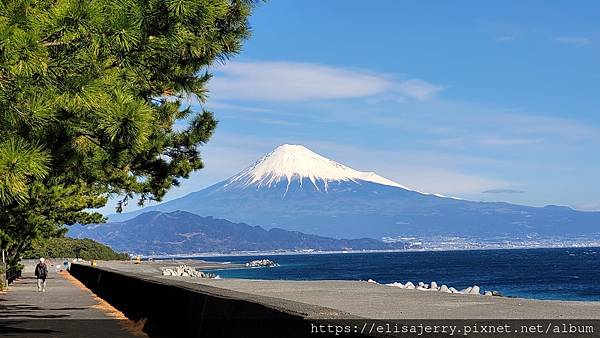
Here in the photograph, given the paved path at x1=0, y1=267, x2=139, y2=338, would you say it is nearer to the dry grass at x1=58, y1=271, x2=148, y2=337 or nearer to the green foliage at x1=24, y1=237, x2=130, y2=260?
the dry grass at x1=58, y1=271, x2=148, y2=337

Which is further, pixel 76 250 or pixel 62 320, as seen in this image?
pixel 76 250

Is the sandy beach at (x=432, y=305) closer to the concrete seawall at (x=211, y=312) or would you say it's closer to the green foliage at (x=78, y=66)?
the concrete seawall at (x=211, y=312)

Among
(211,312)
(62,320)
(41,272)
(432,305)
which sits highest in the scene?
(41,272)

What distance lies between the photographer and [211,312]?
12812mm

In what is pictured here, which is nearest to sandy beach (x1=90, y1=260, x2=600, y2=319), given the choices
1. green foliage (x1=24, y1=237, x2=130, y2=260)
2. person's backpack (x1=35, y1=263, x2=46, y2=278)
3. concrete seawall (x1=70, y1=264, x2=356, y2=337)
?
concrete seawall (x1=70, y1=264, x2=356, y2=337)

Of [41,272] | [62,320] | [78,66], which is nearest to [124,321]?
[62,320]

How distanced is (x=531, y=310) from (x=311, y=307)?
9.89m

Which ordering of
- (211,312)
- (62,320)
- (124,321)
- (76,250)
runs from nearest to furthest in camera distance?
1. (211,312)
2. (124,321)
3. (62,320)
4. (76,250)

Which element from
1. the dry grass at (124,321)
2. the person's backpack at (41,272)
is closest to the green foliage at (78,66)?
the dry grass at (124,321)

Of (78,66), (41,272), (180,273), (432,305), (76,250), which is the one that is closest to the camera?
(78,66)

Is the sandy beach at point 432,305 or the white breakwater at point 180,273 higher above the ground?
the white breakwater at point 180,273

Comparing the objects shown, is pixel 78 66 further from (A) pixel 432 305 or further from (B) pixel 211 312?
(A) pixel 432 305

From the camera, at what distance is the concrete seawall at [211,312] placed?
9.66 meters

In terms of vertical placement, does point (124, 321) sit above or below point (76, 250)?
below
